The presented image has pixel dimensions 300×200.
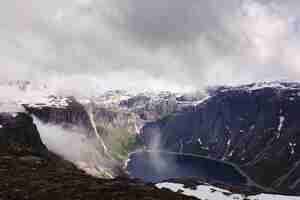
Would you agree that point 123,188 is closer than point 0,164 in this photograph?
Yes

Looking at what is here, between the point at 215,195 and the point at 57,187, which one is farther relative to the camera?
the point at 215,195

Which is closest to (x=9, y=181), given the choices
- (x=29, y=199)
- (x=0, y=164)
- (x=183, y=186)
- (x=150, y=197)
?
(x=29, y=199)

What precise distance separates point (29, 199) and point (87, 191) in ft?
24.8

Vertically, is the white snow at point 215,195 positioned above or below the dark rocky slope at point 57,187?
below

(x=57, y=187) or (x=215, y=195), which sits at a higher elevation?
(x=57, y=187)

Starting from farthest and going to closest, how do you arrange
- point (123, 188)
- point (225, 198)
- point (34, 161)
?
point (225, 198) < point (34, 161) < point (123, 188)

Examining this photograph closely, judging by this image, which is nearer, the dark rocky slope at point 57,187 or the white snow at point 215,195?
the dark rocky slope at point 57,187

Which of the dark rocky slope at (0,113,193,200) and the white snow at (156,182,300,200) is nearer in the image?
the dark rocky slope at (0,113,193,200)

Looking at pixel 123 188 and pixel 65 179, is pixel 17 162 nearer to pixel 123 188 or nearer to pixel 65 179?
pixel 65 179

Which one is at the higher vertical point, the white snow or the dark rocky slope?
the dark rocky slope

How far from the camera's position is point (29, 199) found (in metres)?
42.3

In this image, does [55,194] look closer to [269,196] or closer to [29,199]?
[29,199]

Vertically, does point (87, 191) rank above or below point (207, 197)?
above

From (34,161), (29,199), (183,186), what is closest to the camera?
(29,199)
